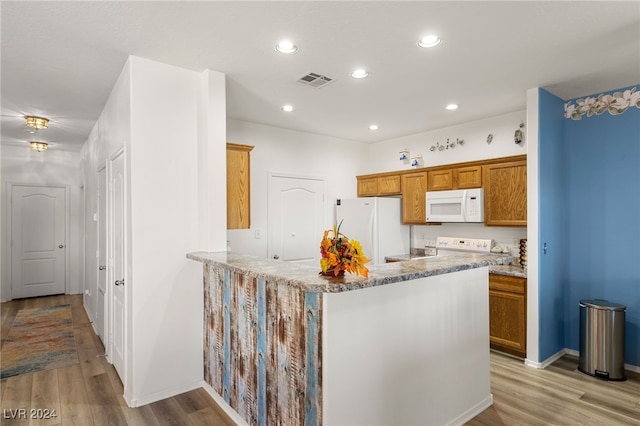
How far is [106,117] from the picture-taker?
3.77m

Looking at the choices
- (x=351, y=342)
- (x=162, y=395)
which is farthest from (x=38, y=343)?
(x=351, y=342)

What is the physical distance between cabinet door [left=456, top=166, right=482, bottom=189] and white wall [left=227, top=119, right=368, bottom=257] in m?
1.86

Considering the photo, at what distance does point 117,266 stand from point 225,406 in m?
1.59

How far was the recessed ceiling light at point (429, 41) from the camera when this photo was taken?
2.45 m

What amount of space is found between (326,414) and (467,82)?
298 cm

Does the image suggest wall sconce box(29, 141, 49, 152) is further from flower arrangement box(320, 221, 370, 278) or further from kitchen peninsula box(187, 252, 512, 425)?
flower arrangement box(320, 221, 370, 278)

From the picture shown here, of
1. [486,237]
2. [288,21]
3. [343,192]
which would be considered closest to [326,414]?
[288,21]

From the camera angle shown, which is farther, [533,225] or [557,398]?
[533,225]

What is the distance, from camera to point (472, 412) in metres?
2.60

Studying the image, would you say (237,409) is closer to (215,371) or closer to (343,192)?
(215,371)

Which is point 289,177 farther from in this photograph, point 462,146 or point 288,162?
point 462,146

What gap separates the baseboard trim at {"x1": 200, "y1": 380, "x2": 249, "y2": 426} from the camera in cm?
251

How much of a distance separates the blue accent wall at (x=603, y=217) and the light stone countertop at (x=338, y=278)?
1787 millimetres

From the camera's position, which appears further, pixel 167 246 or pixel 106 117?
pixel 106 117
